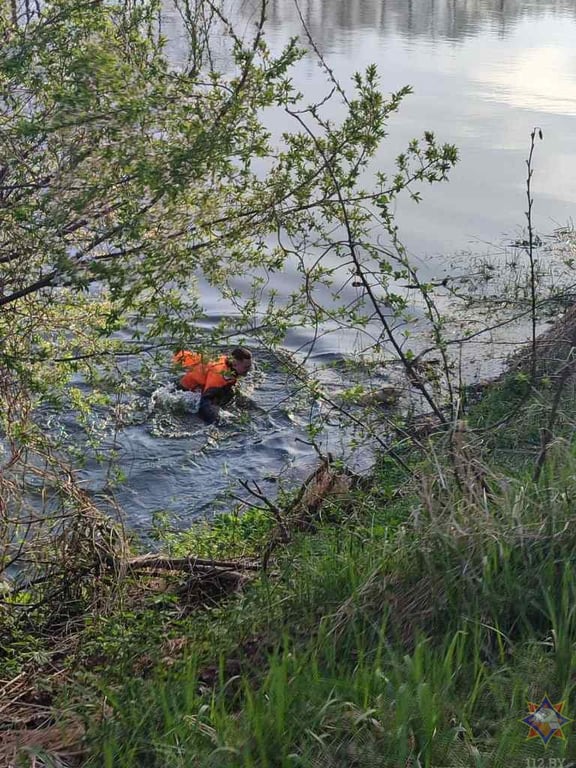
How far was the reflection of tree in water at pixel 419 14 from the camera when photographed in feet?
97.8

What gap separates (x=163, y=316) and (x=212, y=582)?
5.22 feet

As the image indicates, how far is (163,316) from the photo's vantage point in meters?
4.48

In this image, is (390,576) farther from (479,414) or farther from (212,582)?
(479,414)

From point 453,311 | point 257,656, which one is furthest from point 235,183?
point 453,311

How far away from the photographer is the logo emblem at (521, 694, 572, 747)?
284 cm

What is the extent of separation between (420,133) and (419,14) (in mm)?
18807

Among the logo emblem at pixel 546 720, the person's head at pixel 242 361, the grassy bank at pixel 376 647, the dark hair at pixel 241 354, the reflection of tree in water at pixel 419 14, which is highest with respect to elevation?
the reflection of tree in water at pixel 419 14

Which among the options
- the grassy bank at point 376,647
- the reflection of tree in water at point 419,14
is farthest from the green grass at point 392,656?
the reflection of tree in water at point 419,14

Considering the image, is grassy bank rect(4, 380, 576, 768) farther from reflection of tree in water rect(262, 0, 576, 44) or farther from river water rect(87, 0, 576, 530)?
reflection of tree in water rect(262, 0, 576, 44)

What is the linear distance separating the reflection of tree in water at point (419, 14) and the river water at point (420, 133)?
74mm

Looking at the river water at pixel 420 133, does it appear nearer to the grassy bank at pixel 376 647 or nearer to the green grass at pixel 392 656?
the grassy bank at pixel 376 647

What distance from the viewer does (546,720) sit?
115 inches

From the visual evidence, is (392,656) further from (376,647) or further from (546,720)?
(546,720)

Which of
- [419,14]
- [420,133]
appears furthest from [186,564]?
[419,14]
